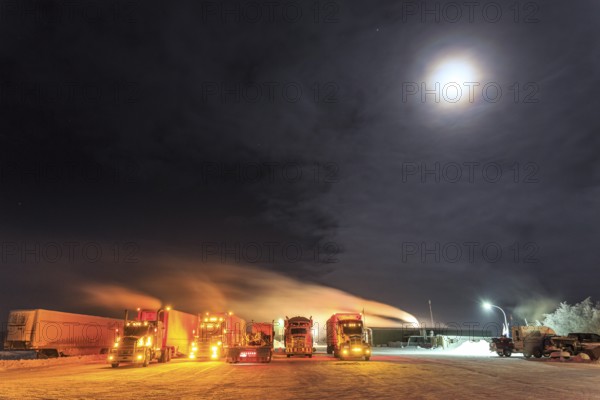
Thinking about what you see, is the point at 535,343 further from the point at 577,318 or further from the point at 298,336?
the point at 577,318

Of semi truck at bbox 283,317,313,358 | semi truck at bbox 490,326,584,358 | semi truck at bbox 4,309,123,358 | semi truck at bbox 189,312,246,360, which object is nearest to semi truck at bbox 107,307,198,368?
semi truck at bbox 189,312,246,360

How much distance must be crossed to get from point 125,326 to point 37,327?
10.8m

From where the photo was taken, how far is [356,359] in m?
37.9

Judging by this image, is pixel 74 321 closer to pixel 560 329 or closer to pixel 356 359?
pixel 356 359

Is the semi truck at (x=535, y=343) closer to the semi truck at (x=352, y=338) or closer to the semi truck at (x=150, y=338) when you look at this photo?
the semi truck at (x=352, y=338)

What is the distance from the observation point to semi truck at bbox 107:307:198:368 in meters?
31.1

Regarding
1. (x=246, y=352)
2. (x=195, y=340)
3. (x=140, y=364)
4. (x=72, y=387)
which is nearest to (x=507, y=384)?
(x=72, y=387)

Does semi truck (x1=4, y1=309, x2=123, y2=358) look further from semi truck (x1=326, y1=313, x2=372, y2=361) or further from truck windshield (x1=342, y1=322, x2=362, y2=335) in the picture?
truck windshield (x1=342, y1=322, x2=362, y2=335)

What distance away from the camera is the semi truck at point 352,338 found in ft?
119

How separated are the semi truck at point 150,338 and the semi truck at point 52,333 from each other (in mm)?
2333

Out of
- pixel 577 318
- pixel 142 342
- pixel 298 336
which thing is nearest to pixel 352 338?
pixel 298 336

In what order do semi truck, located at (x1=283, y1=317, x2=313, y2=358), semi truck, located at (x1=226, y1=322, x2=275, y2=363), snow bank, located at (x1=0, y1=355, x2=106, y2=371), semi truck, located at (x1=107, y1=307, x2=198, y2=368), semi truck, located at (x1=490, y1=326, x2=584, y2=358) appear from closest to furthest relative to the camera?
snow bank, located at (x1=0, y1=355, x2=106, y2=371)
semi truck, located at (x1=107, y1=307, x2=198, y2=368)
semi truck, located at (x1=226, y1=322, x2=275, y2=363)
semi truck, located at (x1=490, y1=326, x2=584, y2=358)
semi truck, located at (x1=283, y1=317, x2=313, y2=358)

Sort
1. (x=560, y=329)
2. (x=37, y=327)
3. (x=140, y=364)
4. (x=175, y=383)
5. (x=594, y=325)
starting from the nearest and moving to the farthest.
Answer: (x=175, y=383), (x=140, y=364), (x=37, y=327), (x=594, y=325), (x=560, y=329)

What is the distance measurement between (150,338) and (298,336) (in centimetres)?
1429
